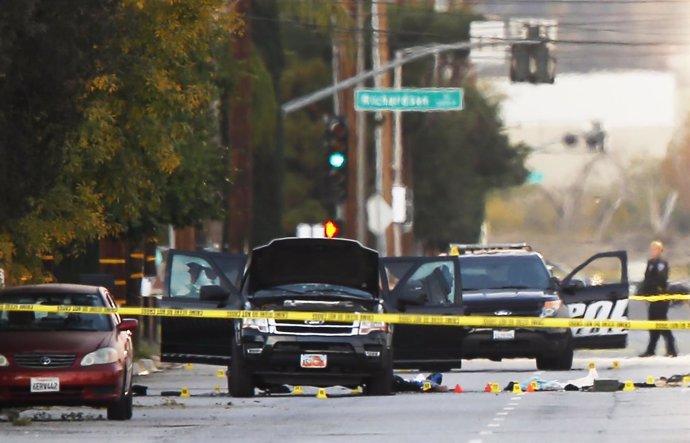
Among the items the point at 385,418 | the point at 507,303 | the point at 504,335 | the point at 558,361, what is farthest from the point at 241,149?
the point at 385,418

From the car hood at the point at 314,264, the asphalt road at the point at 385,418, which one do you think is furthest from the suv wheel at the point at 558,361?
the car hood at the point at 314,264

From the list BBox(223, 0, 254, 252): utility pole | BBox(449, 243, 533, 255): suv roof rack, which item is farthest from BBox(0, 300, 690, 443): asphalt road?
BBox(223, 0, 254, 252): utility pole

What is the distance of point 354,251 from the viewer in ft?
86.5

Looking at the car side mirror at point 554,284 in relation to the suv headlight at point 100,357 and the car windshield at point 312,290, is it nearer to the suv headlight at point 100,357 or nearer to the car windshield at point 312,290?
the car windshield at point 312,290

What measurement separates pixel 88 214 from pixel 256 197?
81.7ft

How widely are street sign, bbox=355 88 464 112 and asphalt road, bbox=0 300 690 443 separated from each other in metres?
14.2

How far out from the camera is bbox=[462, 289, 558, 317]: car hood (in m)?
30.8

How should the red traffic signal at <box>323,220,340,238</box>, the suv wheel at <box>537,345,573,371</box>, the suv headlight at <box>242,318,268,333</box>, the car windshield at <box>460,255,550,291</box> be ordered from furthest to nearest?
the red traffic signal at <box>323,220,340,238</box> → the car windshield at <box>460,255,550,291</box> → the suv wheel at <box>537,345,573,371</box> → the suv headlight at <box>242,318,268,333</box>

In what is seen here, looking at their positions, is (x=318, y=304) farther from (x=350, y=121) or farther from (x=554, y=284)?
(x=350, y=121)

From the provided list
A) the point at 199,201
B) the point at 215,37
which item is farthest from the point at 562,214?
the point at 215,37

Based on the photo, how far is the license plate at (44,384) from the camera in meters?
22.1

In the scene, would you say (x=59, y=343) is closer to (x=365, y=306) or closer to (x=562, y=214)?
(x=365, y=306)

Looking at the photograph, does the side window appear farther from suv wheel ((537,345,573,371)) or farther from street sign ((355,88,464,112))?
street sign ((355,88,464,112))

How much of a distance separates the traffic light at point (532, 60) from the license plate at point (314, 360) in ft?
62.5
